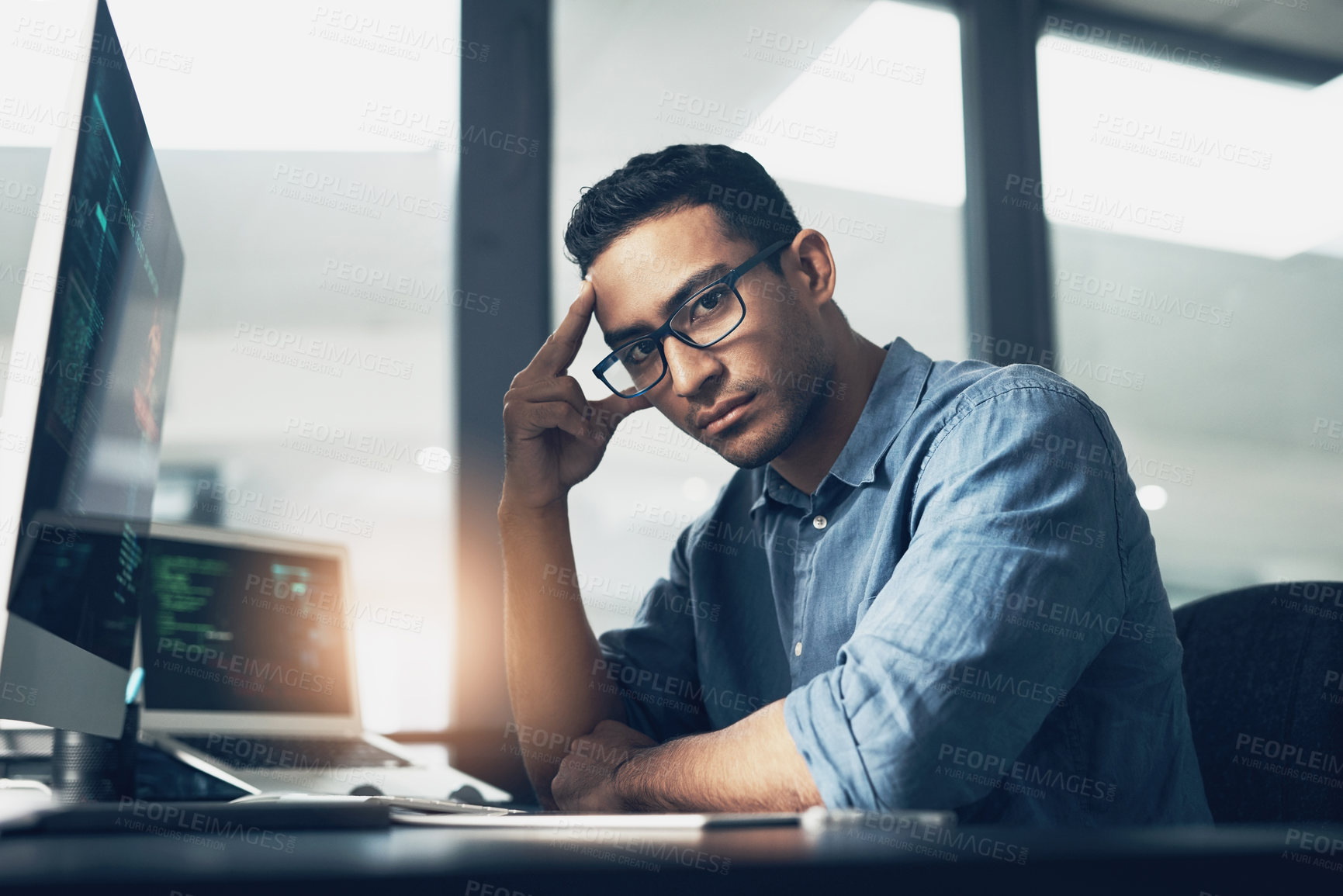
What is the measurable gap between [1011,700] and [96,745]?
95 centimetres

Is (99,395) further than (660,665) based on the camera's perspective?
No

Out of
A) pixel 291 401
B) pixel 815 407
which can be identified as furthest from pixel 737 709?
pixel 291 401

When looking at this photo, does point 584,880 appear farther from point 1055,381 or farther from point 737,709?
point 737,709

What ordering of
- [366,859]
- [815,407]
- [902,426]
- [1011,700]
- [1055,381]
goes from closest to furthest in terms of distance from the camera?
[366,859] < [1011,700] < [1055,381] < [902,426] < [815,407]

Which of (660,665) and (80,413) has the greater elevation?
(80,413)

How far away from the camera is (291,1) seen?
6.91 feet

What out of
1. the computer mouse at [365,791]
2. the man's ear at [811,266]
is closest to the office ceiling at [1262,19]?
the man's ear at [811,266]

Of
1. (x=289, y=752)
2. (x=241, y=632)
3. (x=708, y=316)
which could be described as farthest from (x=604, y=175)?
(x=289, y=752)

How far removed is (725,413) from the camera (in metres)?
1.25

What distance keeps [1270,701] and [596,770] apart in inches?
30.8

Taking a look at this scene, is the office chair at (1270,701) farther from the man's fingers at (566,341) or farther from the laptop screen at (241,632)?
the laptop screen at (241,632)

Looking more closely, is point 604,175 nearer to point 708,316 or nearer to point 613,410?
point 613,410

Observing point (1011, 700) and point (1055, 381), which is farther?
point (1055, 381)

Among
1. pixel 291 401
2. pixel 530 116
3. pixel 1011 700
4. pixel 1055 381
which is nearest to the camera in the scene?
pixel 1011 700
